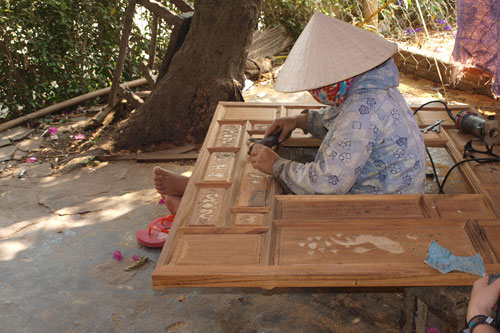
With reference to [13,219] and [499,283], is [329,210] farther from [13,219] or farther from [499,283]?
[13,219]

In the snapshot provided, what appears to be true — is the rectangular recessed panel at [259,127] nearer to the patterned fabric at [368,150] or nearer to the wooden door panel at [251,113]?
the wooden door panel at [251,113]

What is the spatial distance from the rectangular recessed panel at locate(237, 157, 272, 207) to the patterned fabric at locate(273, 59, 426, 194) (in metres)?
0.09

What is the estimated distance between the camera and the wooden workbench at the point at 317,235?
157 centimetres

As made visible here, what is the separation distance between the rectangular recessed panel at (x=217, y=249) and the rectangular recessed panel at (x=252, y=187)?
0.26 metres

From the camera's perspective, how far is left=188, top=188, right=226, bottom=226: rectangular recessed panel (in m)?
1.87

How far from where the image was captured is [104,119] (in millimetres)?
5270

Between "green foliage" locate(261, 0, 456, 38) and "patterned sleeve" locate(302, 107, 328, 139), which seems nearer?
"patterned sleeve" locate(302, 107, 328, 139)

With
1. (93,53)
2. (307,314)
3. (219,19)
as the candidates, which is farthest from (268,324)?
(93,53)

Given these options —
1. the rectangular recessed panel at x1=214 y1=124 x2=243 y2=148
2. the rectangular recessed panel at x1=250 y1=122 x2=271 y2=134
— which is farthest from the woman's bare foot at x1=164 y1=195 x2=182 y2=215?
the rectangular recessed panel at x1=250 y1=122 x2=271 y2=134

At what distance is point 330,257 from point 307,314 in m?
0.97

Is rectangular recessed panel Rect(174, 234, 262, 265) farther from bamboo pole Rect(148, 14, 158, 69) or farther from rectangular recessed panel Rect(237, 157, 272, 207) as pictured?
bamboo pole Rect(148, 14, 158, 69)

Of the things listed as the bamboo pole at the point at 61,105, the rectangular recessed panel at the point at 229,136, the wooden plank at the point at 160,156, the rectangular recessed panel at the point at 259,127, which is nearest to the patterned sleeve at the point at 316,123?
the rectangular recessed panel at the point at 259,127

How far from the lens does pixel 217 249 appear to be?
170 centimetres

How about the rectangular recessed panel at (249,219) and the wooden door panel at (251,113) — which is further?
the wooden door panel at (251,113)
